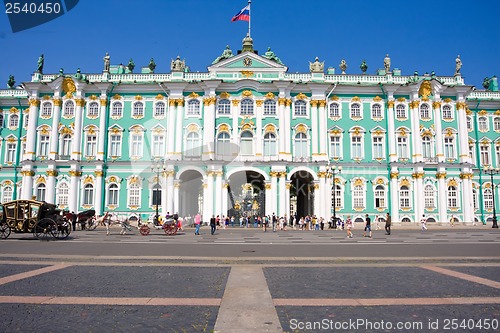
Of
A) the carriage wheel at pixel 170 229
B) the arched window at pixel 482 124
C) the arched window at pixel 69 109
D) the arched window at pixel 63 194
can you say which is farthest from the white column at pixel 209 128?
the arched window at pixel 482 124

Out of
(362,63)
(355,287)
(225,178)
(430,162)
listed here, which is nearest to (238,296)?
(355,287)

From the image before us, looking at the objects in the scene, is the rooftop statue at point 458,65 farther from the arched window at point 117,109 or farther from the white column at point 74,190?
the white column at point 74,190

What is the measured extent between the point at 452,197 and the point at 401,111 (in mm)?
12125

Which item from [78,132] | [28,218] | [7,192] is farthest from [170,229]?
[7,192]

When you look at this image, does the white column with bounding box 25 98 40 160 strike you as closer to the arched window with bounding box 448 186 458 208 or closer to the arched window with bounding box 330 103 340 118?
the arched window with bounding box 330 103 340 118

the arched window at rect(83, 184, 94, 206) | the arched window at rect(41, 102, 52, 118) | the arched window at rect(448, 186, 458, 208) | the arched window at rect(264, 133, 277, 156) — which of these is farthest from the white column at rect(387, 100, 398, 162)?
the arched window at rect(41, 102, 52, 118)

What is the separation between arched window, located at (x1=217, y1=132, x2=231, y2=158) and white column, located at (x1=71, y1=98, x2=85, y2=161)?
1714cm

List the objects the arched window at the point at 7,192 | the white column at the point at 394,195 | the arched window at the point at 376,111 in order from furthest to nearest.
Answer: the arched window at the point at 7,192 → the arched window at the point at 376,111 → the white column at the point at 394,195

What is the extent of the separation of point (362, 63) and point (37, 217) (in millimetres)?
42961

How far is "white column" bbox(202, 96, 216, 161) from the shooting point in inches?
1710

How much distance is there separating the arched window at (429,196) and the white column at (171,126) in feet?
102

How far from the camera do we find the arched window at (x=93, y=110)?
150 feet

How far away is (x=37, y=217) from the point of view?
21.8 metres

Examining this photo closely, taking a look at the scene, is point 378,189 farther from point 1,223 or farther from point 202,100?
point 1,223
